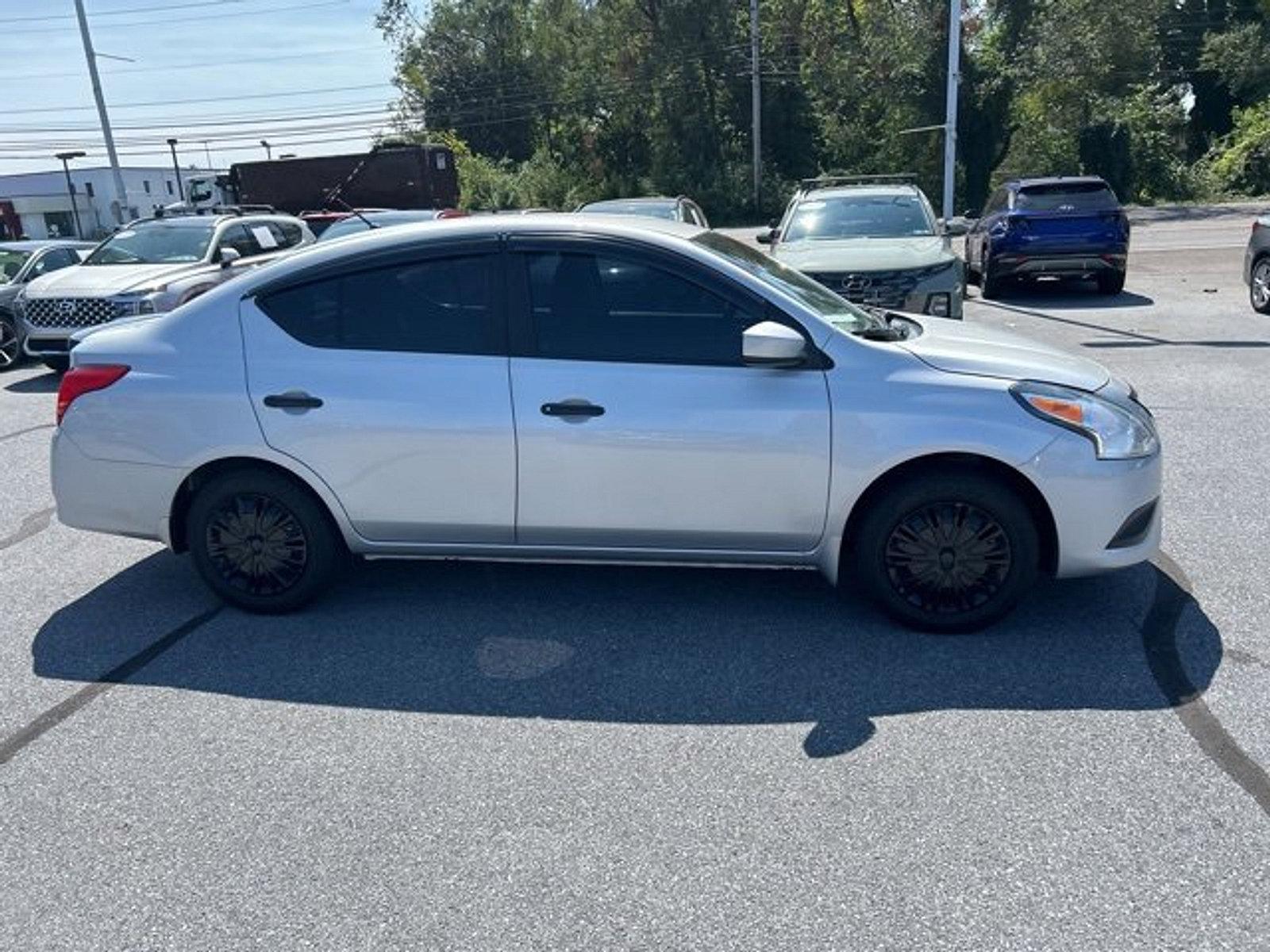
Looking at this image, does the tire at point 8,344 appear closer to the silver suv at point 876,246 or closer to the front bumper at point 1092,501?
the silver suv at point 876,246

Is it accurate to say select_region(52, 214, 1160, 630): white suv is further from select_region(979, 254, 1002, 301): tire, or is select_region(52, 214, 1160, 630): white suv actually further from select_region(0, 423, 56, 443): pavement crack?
select_region(979, 254, 1002, 301): tire

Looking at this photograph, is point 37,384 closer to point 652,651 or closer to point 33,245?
point 33,245

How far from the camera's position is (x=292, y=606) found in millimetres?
4730

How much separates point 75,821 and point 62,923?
1.74 feet

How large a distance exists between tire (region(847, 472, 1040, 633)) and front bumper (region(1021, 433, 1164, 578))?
0.13m

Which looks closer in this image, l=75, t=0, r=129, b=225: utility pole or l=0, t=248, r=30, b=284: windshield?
l=0, t=248, r=30, b=284: windshield

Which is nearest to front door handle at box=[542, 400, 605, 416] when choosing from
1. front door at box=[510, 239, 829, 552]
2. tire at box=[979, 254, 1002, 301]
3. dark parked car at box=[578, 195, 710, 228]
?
front door at box=[510, 239, 829, 552]

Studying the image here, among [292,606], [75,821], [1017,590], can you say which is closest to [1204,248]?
[1017,590]

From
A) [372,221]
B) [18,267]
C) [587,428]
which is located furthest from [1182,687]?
[18,267]

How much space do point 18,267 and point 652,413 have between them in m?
13.2

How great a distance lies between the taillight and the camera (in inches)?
182

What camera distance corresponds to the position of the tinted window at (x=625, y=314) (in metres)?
Answer: 4.27

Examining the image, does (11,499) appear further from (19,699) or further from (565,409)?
(565,409)

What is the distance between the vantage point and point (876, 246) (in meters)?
9.50
